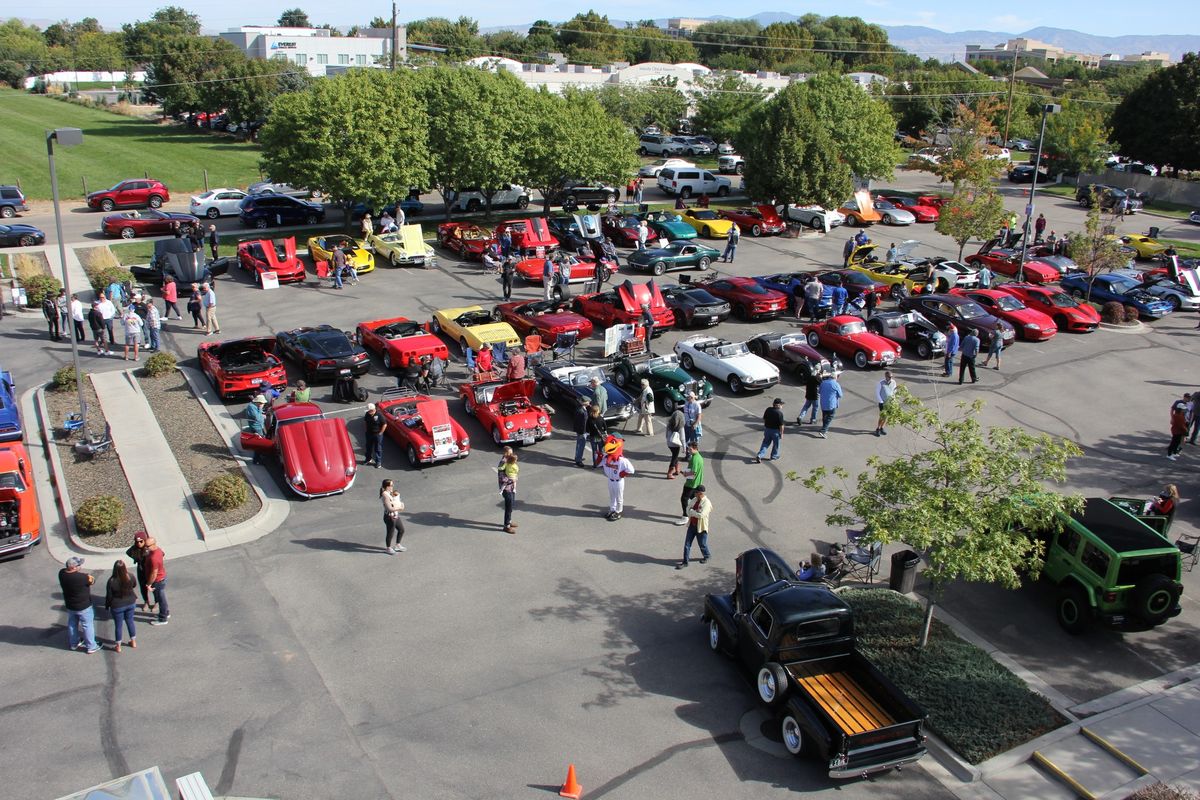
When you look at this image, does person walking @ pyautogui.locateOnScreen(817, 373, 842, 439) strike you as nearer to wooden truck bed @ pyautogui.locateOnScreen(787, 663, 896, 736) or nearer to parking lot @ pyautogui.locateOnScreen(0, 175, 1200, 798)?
parking lot @ pyautogui.locateOnScreen(0, 175, 1200, 798)

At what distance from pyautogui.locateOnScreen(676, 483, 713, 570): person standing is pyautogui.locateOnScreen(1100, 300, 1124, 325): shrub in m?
22.7

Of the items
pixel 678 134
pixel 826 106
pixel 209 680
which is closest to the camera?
pixel 209 680

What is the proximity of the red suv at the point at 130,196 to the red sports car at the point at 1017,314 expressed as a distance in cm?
3703

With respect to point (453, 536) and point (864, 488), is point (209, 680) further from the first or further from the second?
point (864, 488)

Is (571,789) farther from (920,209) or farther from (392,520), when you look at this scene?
(920,209)

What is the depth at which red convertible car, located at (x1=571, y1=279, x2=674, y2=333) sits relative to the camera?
26.8m

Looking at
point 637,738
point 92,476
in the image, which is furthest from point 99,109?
point 637,738

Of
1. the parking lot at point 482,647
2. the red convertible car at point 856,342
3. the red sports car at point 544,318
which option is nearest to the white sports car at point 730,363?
the parking lot at point 482,647

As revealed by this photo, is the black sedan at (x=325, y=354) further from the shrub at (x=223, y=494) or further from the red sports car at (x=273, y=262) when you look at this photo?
the red sports car at (x=273, y=262)

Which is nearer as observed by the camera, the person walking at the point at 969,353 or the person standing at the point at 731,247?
the person walking at the point at 969,353

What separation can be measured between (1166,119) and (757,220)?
37135 millimetres

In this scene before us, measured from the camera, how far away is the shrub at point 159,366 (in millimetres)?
23281

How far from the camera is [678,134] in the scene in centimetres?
8125

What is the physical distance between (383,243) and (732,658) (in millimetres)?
26915
